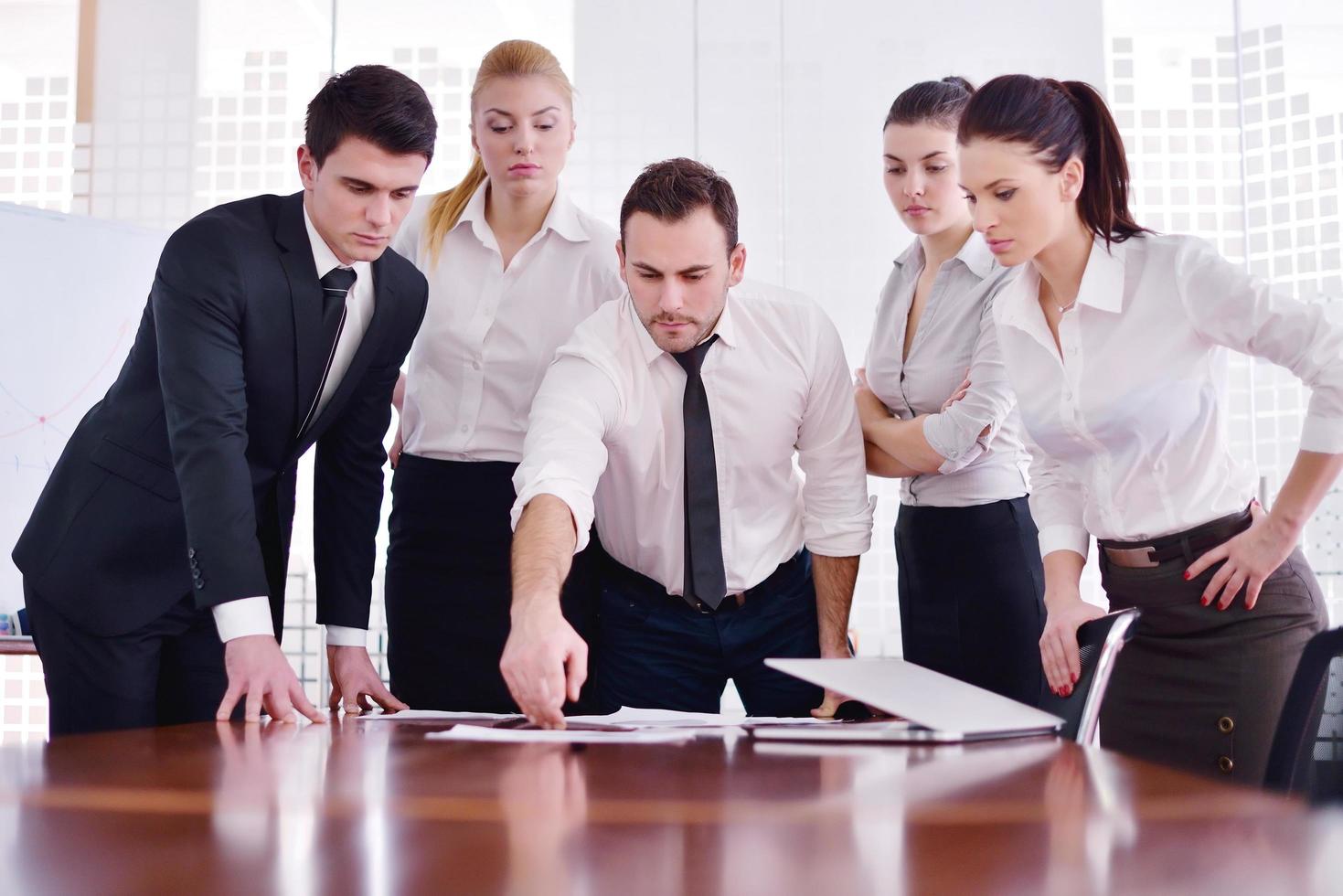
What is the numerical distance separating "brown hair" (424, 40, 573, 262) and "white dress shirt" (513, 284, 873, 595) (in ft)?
1.39

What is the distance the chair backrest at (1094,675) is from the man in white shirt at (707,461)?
0.43 meters

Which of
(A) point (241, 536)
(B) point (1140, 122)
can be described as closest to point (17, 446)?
(A) point (241, 536)

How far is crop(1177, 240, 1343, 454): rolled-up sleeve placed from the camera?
61.1 inches

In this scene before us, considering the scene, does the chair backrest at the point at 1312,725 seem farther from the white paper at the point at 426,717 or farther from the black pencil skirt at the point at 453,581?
the black pencil skirt at the point at 453,581

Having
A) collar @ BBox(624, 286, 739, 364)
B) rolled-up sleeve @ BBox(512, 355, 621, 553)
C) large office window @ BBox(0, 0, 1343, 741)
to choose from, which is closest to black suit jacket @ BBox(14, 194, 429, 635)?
rolled-up sleeve @ BBox(512, 355, 621, 553)

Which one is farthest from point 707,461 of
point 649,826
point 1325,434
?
point 649,826

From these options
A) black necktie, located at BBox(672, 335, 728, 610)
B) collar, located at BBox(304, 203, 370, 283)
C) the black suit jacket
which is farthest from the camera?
black necktie, located at BBox(672, 335, 728, 610)

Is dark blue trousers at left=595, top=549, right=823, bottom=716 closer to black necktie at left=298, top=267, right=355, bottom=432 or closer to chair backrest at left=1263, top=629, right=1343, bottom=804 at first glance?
black necktie at left=298, top=267, right=355, bottom=432

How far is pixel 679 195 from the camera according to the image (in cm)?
183

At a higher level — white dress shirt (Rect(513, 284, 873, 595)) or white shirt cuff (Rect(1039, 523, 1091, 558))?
white dress shirt (Rect(513, 284, 873, 595))

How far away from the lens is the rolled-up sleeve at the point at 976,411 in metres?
1.99

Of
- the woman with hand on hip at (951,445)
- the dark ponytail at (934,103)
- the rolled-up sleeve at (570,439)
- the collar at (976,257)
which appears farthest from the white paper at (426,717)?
the dark ponytail at (934,103)

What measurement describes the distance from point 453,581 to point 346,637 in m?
0.39

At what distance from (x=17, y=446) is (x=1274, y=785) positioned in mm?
3165
